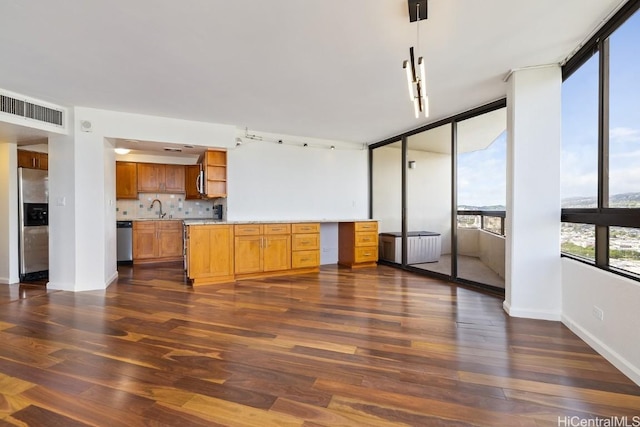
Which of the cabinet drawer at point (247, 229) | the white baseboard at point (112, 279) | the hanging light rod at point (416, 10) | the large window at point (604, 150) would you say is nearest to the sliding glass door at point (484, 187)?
the large window at point (604, 150)

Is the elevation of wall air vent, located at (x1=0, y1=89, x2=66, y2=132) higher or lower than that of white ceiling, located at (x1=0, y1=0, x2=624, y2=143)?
lower

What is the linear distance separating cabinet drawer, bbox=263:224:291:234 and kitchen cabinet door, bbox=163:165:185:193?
297 cm

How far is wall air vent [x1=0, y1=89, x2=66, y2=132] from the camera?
3420 mm

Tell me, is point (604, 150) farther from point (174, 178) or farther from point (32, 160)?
point (32, 160)

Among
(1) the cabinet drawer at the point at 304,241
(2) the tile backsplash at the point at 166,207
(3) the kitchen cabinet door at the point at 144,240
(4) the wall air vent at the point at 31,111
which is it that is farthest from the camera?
(2) the tile backsplash at the point at 166,207

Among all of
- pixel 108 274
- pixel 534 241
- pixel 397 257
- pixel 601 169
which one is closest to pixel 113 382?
pixel 108 274

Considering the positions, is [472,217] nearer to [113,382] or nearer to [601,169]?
[601,169]

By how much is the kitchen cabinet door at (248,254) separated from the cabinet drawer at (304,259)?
0.58m

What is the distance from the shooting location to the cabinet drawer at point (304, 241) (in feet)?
16.7

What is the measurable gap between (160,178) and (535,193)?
6.64m

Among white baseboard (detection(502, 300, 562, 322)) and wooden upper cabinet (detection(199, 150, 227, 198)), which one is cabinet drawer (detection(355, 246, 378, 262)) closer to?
wooden upper cabinet (detection(199, 150, 227, 198))

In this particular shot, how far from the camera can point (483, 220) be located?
499cm

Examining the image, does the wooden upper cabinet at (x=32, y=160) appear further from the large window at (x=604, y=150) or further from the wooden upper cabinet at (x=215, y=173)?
the large window at (x=604, y=150)

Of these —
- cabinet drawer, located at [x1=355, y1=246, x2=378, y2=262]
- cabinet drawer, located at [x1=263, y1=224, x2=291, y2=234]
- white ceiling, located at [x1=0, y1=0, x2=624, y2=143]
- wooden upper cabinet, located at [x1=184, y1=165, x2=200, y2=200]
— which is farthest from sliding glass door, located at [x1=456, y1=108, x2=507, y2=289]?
wooden upper cabinet, located at [x1=184, y1=165, x2=200, y2=200]
